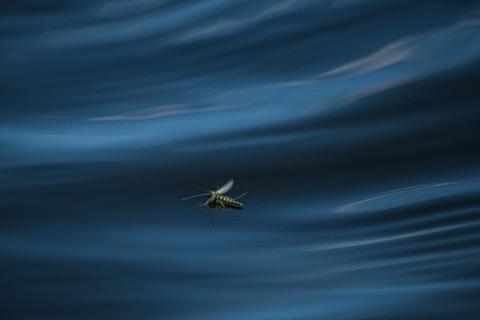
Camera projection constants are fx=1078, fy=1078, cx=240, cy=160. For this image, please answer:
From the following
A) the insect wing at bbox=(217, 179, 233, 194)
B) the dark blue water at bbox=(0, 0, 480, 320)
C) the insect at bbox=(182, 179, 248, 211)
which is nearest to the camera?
the dark blue water at bbox=(0, 0, 480, 320)

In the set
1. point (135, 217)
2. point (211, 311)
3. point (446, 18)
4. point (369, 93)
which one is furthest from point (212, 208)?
point (446, 18)

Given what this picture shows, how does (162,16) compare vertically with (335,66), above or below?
above

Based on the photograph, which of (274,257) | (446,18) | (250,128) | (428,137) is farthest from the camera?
(446,18)

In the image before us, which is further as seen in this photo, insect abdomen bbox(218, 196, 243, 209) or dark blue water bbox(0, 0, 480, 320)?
insect abdomen bbox(218, 196, 243, 209)

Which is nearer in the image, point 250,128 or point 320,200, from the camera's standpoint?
point 320,200

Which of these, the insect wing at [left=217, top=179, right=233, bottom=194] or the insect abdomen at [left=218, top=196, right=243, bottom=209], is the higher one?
the insect wing at [left=217, top=179, right=233, bottom=194]

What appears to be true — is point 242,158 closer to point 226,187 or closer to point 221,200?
point 226,187

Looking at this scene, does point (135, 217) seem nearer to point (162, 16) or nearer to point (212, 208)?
point (212, 208)

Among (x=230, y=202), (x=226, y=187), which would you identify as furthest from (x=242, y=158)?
(x=230, y=202)
